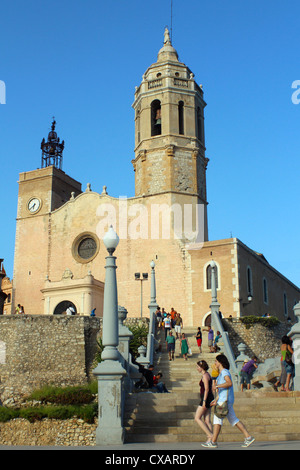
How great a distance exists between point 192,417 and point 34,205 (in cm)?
2908

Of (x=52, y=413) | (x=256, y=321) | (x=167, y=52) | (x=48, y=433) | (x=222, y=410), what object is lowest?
(x=48, y=433)

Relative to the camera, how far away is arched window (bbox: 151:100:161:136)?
3703cm

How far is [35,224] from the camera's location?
3838 cm

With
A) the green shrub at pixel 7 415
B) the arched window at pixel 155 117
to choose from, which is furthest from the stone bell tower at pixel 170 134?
the green shrub at pixel 7 415

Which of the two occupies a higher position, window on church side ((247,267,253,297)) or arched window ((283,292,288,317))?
window on church side ((247,267,253,297))

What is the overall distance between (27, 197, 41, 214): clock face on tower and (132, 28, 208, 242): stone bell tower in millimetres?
6947

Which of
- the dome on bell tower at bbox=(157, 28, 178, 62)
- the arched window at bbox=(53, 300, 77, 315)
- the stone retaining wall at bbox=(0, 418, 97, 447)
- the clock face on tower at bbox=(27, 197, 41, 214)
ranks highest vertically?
the dome on bell tower at bbox=(157, 28, 178, 62)

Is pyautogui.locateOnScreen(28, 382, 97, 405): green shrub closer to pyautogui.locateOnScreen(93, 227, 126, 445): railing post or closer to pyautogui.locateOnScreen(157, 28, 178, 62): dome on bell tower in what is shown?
pyautogui.locateOnScreen(93, 227, 126, 445): railing post

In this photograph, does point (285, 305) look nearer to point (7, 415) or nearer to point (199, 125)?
point (199, 125)

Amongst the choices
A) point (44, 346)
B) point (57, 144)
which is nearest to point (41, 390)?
point (44, 346)

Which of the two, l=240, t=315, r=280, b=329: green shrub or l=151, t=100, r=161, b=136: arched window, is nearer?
l=240, t=315, r=280, b=329: green shrub

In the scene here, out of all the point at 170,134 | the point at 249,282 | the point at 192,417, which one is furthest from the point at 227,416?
the point at 170,134

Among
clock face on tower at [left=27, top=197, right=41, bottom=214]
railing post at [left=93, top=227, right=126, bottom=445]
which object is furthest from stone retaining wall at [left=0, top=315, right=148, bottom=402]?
railing post at [left=93, top=227, right=126, bottom=445]

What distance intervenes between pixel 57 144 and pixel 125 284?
1411 cm
